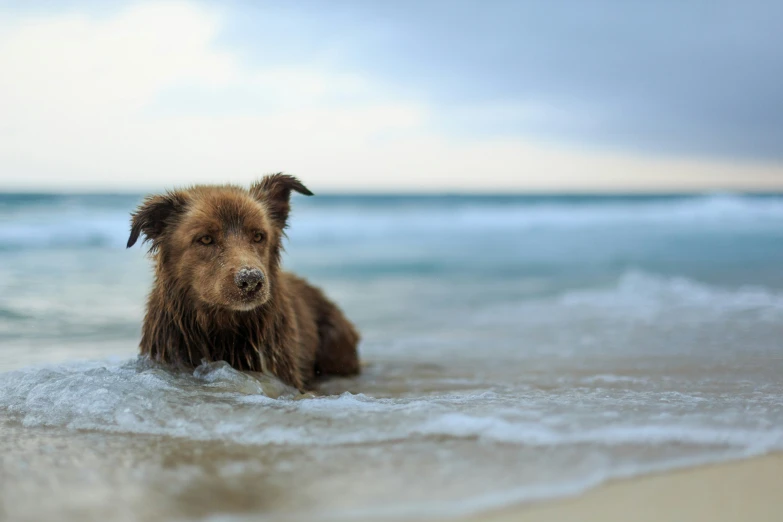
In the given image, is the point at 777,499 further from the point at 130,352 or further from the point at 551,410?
the point at 130,352

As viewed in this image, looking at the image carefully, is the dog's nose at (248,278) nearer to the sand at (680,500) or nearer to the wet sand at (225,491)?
the wet sand at (225,491)

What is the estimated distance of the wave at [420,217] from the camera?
21500 mm

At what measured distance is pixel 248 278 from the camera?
153 inches

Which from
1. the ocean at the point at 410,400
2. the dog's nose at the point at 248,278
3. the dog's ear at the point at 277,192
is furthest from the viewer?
the dog's ear at the point at 277,192

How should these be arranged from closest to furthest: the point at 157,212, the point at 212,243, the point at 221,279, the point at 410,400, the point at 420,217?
the point at 410,400 < the point at 221,279 < the point at 212,243 < the point at 157,212 < the point at 420,217

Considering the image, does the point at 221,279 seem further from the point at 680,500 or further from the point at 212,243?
the point at 680,500

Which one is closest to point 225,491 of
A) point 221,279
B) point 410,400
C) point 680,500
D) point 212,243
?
point 680,500

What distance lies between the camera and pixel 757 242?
18500 millimetres

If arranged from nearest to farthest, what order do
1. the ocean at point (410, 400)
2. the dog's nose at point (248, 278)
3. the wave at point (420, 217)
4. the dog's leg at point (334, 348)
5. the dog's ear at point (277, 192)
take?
1. the ocean at point (410, 400)
2. the dog's nose at point (248, 278)
3. the dog's ear at point (277, 192)
4. the dog's leg at point (334, 348)
5. the wave at point (420, 217)

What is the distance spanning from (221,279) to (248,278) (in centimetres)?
22

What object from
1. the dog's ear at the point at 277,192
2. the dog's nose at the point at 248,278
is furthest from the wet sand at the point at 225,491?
the dog's ear at the point at 277,192

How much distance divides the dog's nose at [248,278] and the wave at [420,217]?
16.4 metres

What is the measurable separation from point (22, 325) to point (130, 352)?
1993mm

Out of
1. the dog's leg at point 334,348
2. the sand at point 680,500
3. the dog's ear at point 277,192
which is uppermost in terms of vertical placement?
the dog's ear at point 277,192
